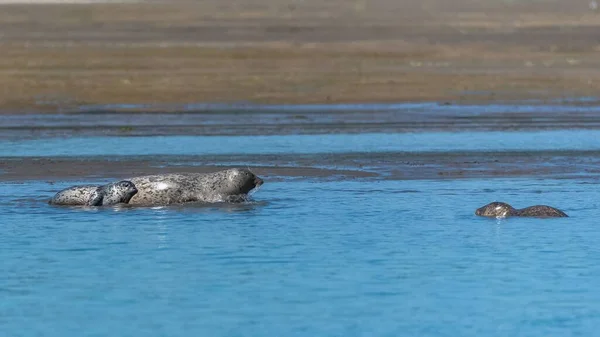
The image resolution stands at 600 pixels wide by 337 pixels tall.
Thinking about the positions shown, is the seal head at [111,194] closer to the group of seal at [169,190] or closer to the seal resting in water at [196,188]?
the group of seal at [169,190]

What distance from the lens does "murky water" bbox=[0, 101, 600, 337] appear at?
9336 millimetres

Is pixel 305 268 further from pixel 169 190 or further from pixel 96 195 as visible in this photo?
pixel 96 195

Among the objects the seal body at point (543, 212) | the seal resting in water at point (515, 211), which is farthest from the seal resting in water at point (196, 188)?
the seal body at point (543, 212)

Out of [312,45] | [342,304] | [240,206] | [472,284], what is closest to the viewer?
[342,304]

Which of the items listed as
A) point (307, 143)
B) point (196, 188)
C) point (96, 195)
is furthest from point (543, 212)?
point (307, 143)

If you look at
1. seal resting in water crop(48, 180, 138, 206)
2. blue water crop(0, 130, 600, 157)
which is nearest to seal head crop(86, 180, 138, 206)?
seal resting in water crop(48, 180, 138, 206)

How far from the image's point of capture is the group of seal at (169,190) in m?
14.8

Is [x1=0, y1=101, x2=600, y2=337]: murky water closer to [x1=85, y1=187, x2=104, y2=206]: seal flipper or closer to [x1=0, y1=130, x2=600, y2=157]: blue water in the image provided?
[x1=85, y1=187, x2=104, y2=206]: seal flipper

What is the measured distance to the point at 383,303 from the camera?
988 centimetres

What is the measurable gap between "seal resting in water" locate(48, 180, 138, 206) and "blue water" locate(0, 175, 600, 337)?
10.3 inches

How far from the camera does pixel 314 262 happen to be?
37.8 feet

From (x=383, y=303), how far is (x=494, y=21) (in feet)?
182

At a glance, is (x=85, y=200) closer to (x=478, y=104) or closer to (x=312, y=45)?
(x=478, y=104)

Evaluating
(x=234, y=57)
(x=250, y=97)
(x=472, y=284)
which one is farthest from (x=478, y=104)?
(x=472, y=284)
